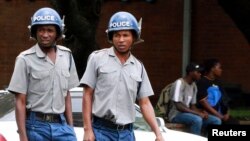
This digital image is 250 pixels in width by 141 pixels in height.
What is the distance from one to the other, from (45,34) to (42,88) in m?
0.45

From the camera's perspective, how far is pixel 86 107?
548 centimetres

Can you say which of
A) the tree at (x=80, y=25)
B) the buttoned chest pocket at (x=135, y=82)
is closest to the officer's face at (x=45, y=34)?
the buttoned chest pocket at (x=135, y=82)

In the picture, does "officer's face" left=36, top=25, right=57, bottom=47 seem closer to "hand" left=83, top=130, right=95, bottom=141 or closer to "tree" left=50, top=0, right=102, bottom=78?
"hand" left=83, top=130, right=95, bottom=141

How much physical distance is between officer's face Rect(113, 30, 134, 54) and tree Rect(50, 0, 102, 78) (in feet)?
18.7

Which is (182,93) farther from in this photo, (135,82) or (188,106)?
(135,82)

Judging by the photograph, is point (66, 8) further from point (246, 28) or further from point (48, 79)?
point (48, 79)

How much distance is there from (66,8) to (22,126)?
19.6ft

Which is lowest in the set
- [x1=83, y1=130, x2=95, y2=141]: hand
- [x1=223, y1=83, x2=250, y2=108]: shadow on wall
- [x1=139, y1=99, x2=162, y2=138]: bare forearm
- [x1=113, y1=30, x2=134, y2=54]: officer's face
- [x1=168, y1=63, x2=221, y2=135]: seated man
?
[x1=223, y1=83, x2=250, y2=108]: shadow on wall

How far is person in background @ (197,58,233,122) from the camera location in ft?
37.8

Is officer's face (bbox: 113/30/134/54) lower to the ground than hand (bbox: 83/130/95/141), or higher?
higher

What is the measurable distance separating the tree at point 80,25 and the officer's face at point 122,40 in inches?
224

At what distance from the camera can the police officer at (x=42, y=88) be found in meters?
5.50

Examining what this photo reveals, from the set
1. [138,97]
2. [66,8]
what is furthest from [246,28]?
[138,97]

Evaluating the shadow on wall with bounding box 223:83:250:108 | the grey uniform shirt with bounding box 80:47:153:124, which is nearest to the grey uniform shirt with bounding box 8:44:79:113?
the grey uniform shirt with bounding box 80:47:153:124
